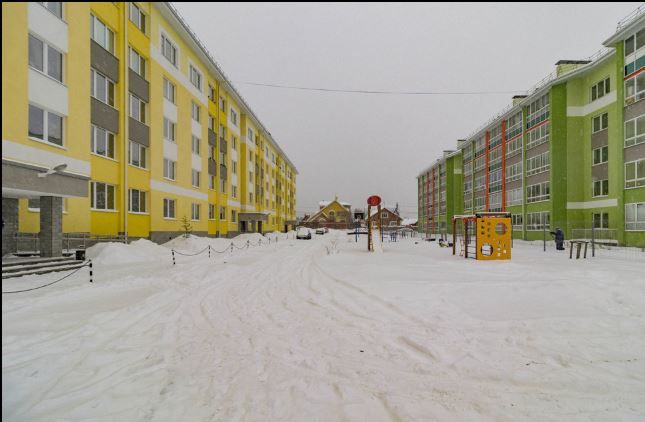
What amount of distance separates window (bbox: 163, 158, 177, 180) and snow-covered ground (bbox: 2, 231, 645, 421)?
1484cm

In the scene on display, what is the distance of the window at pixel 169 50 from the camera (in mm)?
23844

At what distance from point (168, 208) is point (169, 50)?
11.2m

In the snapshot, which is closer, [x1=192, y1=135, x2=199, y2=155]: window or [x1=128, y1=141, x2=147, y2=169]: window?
[x1=128, y1=141, x2=147, y2=169]: window

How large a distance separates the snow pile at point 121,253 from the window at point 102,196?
2601 mm

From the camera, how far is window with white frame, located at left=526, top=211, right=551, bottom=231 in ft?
106

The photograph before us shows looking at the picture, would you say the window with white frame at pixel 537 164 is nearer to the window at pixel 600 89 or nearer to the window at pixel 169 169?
the window at pixel 600 89

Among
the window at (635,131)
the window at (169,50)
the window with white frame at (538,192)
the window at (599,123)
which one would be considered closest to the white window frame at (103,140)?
the window at (169,50)

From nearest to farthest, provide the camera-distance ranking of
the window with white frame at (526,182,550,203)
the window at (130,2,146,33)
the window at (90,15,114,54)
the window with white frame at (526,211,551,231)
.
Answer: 1. the window at (90,15,114,54)
2. the window at (130,2,146,33)
3. the window with white frame at (526,211,551,231)
4. the window with white frame at (526,182,550,203)

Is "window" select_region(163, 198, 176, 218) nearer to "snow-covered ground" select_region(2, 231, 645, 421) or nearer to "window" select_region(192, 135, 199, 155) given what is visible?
"window" select_region(192, 135, 199, 155)

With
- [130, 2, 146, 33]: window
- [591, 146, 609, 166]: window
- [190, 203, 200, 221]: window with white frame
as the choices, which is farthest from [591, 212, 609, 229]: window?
[130, 2, 146, 33]: window

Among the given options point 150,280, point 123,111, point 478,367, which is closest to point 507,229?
point 478,367

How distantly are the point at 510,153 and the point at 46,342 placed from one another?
45260mm

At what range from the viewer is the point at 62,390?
13.0ft

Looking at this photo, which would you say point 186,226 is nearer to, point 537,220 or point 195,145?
point 195,145
